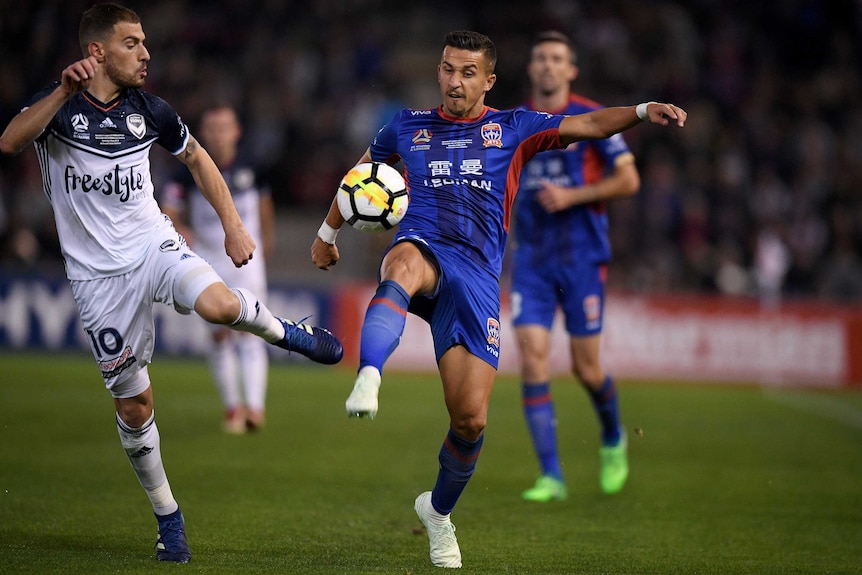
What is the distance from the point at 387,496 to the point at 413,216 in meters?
2.58

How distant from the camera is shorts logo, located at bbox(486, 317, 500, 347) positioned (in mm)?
5555

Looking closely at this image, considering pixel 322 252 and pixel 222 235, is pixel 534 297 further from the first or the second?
pixel 222 235

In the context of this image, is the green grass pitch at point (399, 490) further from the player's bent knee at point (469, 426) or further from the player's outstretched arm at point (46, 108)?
the player's outstretched arm at point (46, 108)

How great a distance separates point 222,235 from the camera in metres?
10.6

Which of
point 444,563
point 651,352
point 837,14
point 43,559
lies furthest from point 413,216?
point 837,14

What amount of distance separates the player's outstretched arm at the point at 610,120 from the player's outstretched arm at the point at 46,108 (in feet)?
7.57

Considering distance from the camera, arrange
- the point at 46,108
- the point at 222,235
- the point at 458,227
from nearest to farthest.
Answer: the point at 46,108
the point at 458,227
the point at 222,235

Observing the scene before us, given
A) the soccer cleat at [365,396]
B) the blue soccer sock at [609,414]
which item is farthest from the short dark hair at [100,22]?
the blue soccer sock at [609,414]

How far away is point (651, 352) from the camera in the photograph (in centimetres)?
1684

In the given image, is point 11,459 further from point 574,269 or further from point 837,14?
point 837,14

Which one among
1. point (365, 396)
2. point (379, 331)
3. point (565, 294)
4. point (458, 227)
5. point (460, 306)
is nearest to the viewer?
point (365, 396)

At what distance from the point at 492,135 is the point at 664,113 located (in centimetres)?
92

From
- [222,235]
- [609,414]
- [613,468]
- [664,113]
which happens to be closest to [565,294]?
[609,414]

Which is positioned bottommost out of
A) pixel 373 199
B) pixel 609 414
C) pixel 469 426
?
pixel 609 414
